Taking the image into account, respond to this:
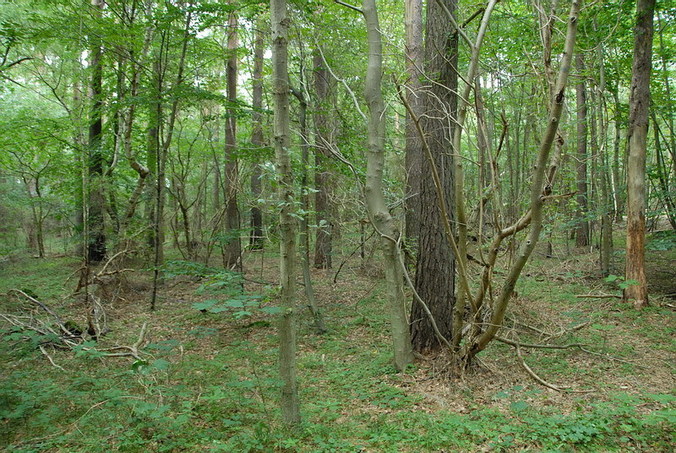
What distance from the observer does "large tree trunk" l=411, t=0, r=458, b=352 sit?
532 cm

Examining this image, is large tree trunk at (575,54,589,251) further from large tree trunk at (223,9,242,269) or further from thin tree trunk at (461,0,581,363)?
large tree trunk at (223,9,242,269)

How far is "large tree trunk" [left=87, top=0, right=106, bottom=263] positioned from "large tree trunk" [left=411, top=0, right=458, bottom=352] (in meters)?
6.40

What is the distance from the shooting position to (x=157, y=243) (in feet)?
26.7

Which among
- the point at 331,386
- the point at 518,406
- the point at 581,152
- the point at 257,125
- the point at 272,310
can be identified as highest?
the point at 257,125

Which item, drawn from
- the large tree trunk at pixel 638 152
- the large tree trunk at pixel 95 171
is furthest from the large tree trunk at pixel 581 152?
the large tree trunk at pixel 95 171

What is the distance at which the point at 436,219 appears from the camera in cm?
532

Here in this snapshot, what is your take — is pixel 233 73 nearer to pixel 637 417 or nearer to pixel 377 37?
pixel 377 37

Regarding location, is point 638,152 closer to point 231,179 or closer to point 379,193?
point 379,193

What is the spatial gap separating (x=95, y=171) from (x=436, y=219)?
30.6 ft

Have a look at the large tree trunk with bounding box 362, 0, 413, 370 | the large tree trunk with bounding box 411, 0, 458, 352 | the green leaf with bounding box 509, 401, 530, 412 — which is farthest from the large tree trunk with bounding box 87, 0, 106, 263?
the green leaf with bounding box 509, 401, 530, 412

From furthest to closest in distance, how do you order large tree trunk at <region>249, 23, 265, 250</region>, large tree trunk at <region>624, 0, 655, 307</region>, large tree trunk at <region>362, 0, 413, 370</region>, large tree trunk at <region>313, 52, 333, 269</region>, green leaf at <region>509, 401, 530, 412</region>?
large tree trunk at <region>249, 23, 265, 250</region> < large tree trunk at <region>313, 52, 333, 269</region> < large tree trunk at <region>624, 0, 655, 307</region> < large tree trunk at <region>362, 0, 413, 370</region> < green leaf at <region>509, 401, 530, 412</region>

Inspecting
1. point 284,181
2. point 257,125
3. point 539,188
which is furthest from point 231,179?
point 539,188

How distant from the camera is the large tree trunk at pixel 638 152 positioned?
693 centimetres

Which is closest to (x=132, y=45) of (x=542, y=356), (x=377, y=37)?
(x=377, y=37)
